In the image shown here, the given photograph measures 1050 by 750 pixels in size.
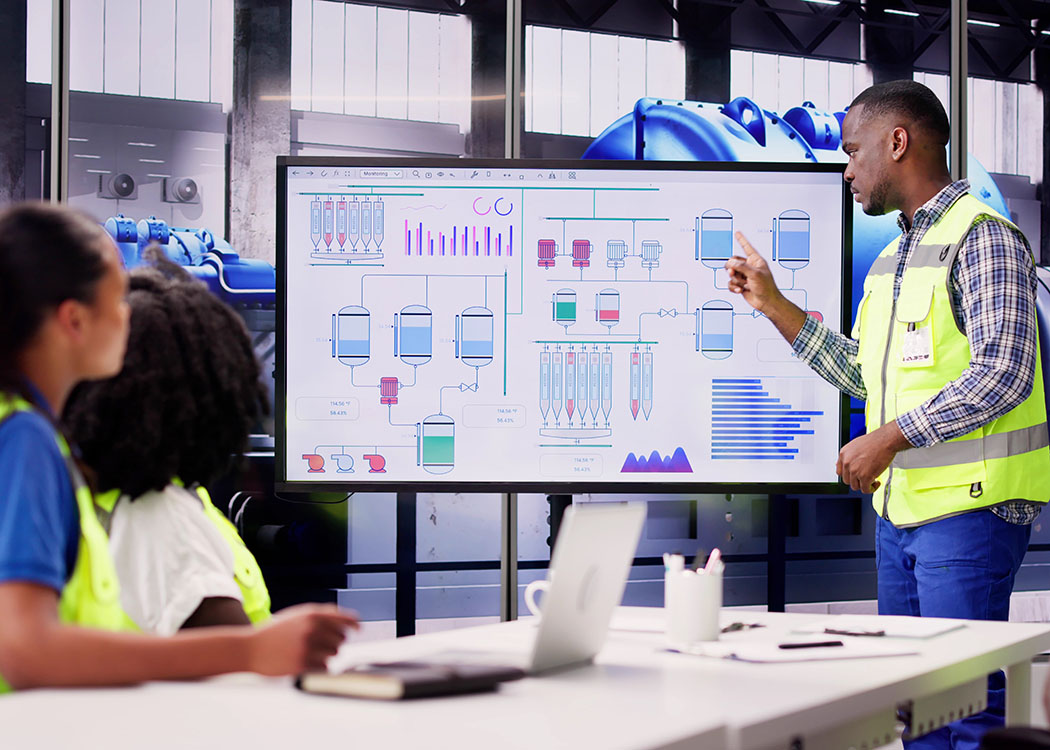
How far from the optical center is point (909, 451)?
2688 millimetres

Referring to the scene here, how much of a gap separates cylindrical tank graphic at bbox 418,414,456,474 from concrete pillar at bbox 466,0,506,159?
120 centimetres

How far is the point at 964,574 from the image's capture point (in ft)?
8.27

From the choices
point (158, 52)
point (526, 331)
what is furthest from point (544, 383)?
point (158, 52)

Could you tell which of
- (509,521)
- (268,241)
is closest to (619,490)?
(509,521)

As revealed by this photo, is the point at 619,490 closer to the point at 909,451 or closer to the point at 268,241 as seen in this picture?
the point at 909,451

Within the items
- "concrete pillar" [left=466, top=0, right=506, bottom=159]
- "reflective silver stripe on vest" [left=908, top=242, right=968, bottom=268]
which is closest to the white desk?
"reflective silver stripe on vest" [left=908, top=242, right=968, bottom=268]

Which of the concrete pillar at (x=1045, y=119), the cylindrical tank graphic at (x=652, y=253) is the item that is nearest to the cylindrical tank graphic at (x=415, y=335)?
the cylindrical tank graphic at (x=652, y=253)

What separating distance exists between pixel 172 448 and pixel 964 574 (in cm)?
183

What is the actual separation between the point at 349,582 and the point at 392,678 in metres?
2.84

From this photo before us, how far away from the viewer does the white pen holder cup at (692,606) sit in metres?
1.66

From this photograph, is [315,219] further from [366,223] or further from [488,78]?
[488,78]

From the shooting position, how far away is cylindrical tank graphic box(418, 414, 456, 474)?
3176 mm

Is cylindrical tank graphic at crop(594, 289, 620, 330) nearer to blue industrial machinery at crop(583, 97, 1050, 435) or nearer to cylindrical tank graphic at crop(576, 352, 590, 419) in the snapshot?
cylindrical tank graphic at crop(576, 352, 590, 419)

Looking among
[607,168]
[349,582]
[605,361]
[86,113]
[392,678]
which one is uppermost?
[86,113]
